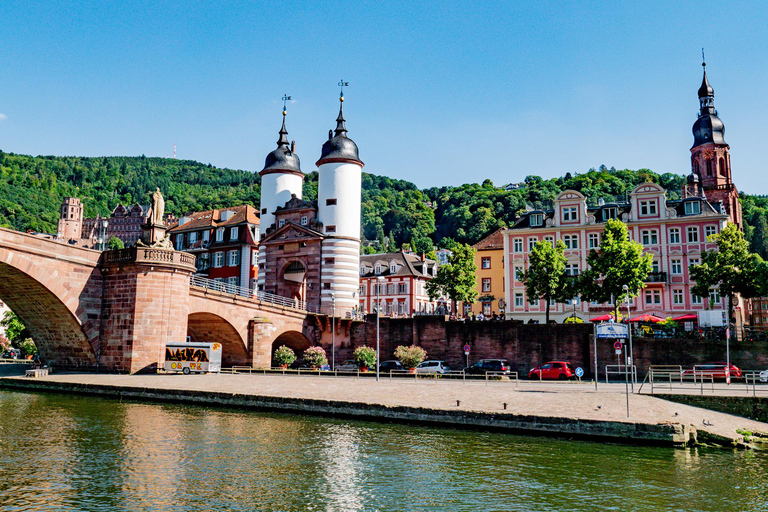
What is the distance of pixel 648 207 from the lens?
63531 millimetres

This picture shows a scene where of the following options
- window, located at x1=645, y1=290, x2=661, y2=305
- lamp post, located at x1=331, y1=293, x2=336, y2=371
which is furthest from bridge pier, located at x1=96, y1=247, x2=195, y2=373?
window, located at x1=645, y1=290, x2=661, y2=305

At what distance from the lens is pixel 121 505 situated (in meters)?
15.0


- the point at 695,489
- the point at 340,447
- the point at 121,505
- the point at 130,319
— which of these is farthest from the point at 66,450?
the point at 130,319

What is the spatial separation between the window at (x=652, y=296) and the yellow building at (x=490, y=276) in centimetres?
1828

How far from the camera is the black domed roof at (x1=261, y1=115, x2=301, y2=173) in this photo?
69.7 meters

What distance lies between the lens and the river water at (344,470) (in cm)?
1565

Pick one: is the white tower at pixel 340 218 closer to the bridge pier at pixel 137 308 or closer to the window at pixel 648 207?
the bridge pier at pixel 137 308

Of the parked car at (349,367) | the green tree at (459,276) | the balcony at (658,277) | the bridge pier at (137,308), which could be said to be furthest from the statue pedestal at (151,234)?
the balcony at (658,277)

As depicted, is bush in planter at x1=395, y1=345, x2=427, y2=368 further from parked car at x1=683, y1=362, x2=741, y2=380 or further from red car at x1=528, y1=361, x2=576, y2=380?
parked car at x1=683, y1=362, x2=741, y2=380

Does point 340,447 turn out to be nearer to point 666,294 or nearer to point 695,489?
point 695,489

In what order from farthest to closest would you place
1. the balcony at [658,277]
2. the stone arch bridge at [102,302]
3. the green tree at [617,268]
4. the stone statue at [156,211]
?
the balcony at [658,277]
the green tree at [617,268]
the stone statue at [156,211]
the stone arch bridge at [102,302]

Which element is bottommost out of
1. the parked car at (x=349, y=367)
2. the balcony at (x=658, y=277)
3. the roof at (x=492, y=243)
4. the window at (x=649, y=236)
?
the parked car at (x=349, y=367)

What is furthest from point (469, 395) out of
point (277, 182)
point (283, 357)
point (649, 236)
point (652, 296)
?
point (277, 182)

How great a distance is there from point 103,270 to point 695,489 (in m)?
37.9
